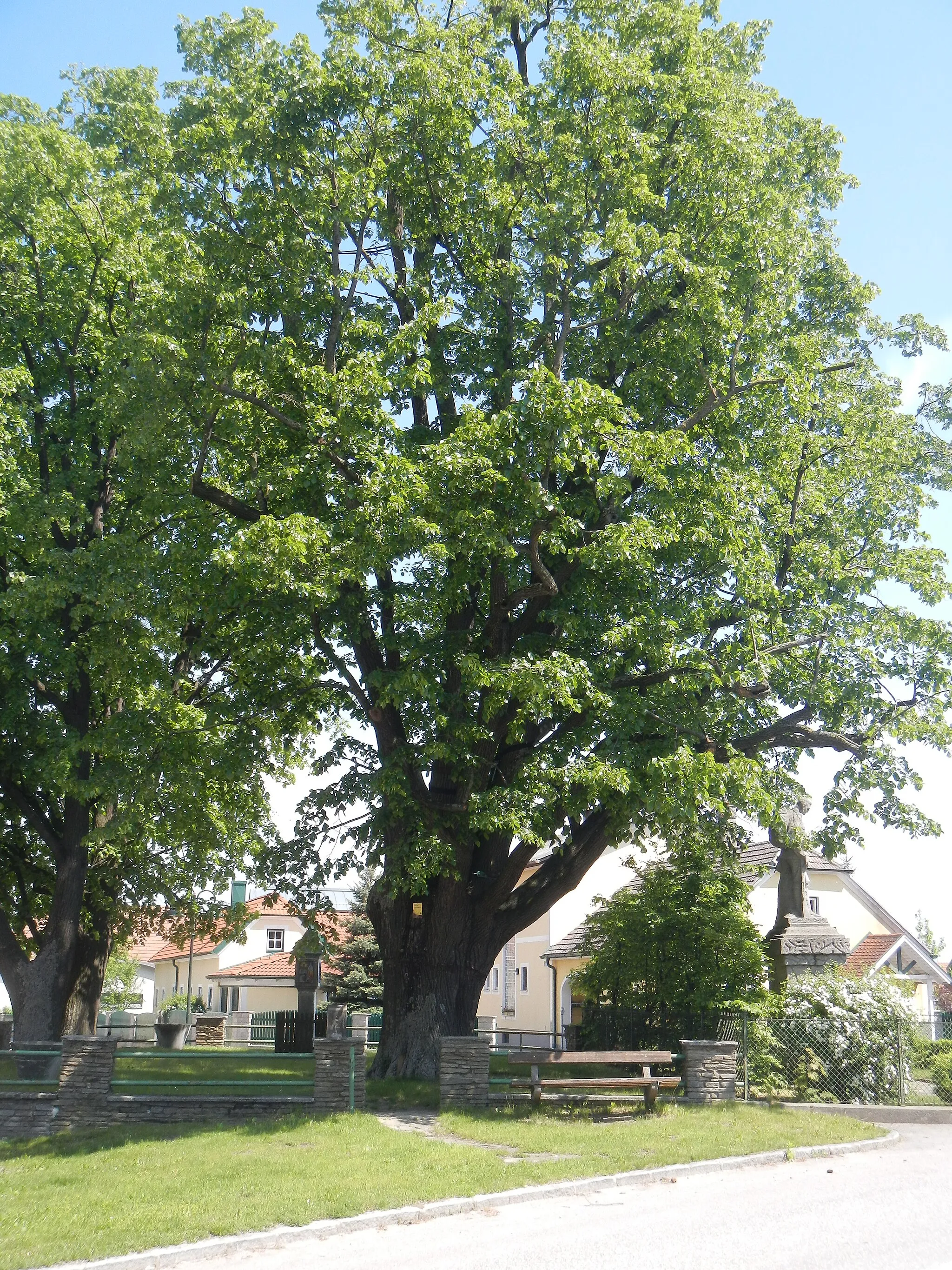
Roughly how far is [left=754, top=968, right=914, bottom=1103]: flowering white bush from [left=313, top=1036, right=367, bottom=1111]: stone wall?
21.1ft

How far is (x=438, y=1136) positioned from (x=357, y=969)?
70.5 feet

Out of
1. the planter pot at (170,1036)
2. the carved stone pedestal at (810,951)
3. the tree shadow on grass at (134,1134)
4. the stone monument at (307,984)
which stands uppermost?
the carved stone pedestal at (810,951)

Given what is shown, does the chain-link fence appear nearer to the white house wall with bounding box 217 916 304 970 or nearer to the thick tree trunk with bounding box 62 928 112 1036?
the thick tree trunk with bounding box 62 928 112 1036

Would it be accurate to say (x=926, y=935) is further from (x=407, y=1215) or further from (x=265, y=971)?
(x=407, y=1215)

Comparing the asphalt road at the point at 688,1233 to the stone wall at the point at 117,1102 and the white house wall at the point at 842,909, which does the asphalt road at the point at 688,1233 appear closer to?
the stone wall at the point at 117,1102

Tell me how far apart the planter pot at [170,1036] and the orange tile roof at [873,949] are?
2238 cm

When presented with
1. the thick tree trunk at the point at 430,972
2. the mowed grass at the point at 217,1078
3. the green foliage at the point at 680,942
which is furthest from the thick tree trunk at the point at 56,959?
the green foliage at the point at 680,942

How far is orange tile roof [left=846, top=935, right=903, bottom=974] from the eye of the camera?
38.8 m

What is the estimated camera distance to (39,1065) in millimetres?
14422

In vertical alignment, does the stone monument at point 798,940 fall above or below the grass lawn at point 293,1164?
above

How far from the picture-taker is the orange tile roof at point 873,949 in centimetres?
3884

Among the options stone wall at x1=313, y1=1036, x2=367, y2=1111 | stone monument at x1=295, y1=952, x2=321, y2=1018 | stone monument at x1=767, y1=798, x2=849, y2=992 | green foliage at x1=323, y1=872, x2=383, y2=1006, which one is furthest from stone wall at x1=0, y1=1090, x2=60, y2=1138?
green foliage at x1=323, y1=872, x2=383, y2=1006

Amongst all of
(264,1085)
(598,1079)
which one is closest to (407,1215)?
(598,1079)

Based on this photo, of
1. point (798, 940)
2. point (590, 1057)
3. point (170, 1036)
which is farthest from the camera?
point (170, 1036)
